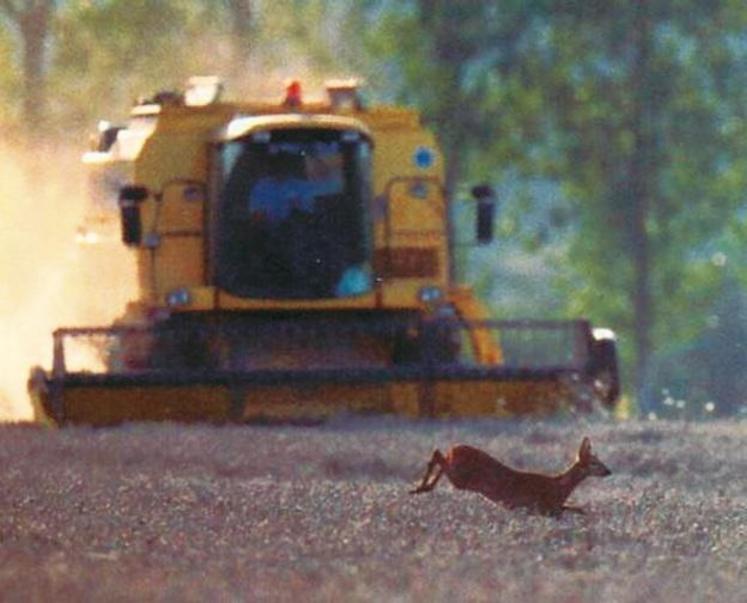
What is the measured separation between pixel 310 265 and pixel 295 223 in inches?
14.2

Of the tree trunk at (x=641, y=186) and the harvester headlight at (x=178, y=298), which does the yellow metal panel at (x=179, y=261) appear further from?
the tree trunk at (x=641, y=186)

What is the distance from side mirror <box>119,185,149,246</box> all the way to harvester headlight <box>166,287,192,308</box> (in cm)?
54

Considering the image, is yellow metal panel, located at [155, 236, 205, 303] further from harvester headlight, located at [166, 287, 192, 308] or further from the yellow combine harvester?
harvester headlight, located at [166, 287, 192, 308]

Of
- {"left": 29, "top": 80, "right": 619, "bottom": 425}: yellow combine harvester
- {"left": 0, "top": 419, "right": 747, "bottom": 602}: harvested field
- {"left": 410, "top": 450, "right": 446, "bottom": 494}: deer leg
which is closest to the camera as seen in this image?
{"left": 0, "top": 419, "right": 747, "bottom": 602}: harvested field

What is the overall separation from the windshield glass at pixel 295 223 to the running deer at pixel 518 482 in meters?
13.3

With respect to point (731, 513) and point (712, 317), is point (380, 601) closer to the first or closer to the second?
point (731, 513)

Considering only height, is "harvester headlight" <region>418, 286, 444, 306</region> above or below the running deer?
above

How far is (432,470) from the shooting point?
16969 millimetres

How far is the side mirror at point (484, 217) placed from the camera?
29.8 m

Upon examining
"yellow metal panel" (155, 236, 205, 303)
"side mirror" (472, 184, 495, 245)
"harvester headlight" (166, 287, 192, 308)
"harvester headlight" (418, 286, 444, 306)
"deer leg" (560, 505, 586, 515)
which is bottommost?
"deer leg" (560, 505, 586, 515)

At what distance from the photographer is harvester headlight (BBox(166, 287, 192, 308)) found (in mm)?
Answer: 29047

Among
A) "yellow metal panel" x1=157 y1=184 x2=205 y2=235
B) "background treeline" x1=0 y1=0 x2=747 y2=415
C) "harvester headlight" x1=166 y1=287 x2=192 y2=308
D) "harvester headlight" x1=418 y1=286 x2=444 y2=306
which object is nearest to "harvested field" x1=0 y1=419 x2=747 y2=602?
"harvester headlight" x1=166 y1=287 x2=192 y2=308

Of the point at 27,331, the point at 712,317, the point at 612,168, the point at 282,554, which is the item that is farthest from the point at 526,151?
the point at 282,554

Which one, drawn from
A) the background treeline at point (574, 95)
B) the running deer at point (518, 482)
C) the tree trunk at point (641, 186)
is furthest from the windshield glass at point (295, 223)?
the tree trunk at point (641, 186)
